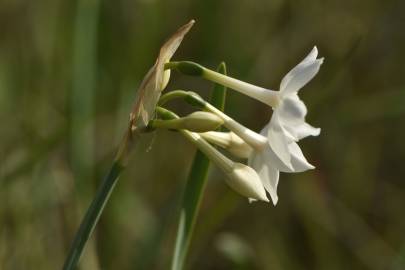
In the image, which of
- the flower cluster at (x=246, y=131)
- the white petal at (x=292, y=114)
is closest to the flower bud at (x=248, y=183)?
the flower cluster at (x=246, y=131)

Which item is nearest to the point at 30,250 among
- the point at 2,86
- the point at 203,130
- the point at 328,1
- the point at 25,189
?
the point at 25,189

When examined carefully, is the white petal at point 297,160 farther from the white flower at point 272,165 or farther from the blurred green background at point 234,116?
the blurred green background at point 234,116

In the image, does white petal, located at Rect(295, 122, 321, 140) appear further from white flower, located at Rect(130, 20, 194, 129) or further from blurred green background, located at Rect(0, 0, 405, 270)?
blurred green background, located at Rect(0, 0, 405, 270)

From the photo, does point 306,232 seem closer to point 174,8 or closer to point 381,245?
point 381,245

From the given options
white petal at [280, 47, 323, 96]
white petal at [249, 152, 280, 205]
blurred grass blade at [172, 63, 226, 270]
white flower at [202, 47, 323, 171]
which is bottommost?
blurred grass blade at [172, 63, 226, 270]

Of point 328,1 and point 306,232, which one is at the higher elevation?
point 328,1

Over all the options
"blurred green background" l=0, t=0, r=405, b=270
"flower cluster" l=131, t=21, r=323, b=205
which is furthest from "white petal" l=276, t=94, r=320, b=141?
"blurred green background" l=0, t=0, r=405, b=270
